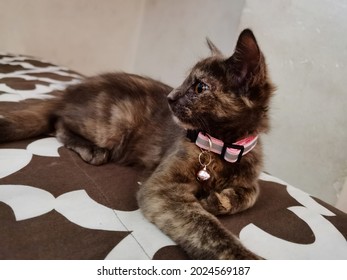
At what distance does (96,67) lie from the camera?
3.45 metres

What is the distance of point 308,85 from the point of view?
5.80ft

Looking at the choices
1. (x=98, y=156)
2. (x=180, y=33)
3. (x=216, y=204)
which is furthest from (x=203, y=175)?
(x=180, y=33)

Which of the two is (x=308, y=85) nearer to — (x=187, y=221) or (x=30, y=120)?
(x=187, y=221)

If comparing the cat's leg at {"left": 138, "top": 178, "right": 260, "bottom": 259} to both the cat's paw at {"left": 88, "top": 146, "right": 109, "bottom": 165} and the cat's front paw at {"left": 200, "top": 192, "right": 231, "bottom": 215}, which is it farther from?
the cat's paw at {"left": 88, "top": 146, "right": 109, "bottom": 165}

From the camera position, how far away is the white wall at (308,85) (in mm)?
1665

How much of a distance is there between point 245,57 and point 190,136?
0.32 m

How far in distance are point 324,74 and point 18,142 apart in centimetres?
161

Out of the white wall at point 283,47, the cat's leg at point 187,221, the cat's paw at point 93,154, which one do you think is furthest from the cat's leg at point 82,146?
the white wall at point 283,47

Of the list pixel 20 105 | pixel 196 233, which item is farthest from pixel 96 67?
pixel 196 233

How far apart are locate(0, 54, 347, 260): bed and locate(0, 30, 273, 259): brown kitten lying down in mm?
56

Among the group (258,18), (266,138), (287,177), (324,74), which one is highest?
(258,18)

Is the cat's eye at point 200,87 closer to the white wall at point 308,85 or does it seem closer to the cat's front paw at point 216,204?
the cat's front paw at point 216,204

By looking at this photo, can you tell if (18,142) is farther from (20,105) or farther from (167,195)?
(167,195)

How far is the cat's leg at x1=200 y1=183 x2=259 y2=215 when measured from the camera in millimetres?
898
